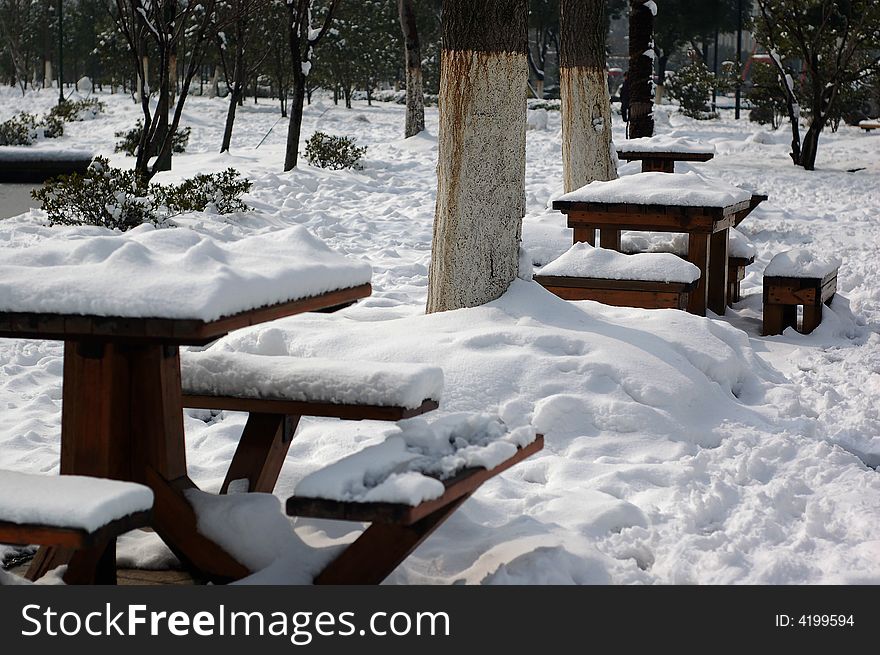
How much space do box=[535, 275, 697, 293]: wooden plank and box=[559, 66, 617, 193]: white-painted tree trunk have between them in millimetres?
3321

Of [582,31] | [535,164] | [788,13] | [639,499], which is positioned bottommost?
[639,499]

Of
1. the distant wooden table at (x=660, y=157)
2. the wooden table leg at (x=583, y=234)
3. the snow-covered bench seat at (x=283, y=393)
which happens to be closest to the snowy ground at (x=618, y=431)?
the snow-covered bench seat at (x=283, y=393)

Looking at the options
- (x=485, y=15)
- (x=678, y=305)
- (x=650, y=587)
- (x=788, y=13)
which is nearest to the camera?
(x=650, y=587)

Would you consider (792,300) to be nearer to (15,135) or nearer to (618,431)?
(618,431)

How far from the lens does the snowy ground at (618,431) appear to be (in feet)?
11.0

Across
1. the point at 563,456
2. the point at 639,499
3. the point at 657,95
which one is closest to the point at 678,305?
the point at 563,456

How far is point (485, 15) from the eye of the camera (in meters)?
5.59

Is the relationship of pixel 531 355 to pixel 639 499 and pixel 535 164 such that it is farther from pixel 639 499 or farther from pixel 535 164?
pixel 535 164

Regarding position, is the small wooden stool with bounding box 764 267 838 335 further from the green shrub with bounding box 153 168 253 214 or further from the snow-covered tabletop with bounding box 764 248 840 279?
the green shrub with bounding box 153 168 253 214

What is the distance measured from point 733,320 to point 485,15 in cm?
310


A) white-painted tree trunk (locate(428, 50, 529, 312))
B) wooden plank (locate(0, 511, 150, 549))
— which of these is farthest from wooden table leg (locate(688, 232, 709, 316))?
wooden plank (locate(0, 511, 150, 549))

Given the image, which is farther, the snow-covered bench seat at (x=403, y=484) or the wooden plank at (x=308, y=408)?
the wooden plank at (x=308, y=408)

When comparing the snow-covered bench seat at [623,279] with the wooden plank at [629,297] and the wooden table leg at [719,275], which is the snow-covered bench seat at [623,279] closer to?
the wooden plank at [629,297]

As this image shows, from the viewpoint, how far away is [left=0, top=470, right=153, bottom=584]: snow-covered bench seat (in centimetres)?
237
